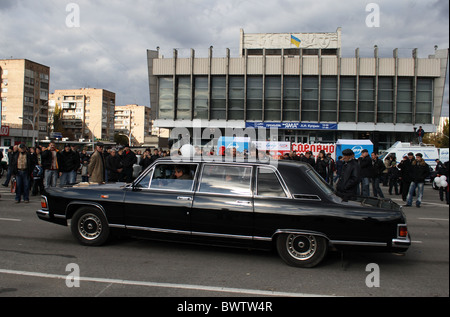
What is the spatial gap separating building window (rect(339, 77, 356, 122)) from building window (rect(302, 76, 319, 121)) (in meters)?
2.59

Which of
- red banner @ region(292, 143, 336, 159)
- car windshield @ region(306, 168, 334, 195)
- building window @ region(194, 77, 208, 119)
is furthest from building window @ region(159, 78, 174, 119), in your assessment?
car windshield @ region(306, 168, 334, 195)

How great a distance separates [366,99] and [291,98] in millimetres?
7850

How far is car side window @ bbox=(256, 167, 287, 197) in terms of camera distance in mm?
5051

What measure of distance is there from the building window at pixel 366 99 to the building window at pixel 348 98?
71 cm

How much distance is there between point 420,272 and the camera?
15.6ft

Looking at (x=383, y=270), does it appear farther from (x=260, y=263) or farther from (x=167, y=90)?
(x=167, y=90)

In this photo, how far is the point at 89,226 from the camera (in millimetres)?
5758

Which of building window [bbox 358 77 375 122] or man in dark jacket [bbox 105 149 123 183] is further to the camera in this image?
building window [bbox 358 77 375 122]

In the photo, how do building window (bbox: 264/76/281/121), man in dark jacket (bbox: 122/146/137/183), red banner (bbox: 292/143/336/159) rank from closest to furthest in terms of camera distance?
man in dark jacket (bbox: 122/146/137/183) → red banner (bbox: 292/143/336/159) → building window (bbox: 264/76/281/121)

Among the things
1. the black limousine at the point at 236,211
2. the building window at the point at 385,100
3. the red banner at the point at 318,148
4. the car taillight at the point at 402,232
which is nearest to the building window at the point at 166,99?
the red banner at the point at 318,148

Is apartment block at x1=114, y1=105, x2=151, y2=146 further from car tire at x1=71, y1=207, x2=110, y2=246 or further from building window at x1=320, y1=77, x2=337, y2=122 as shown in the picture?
car tire at x1=71, y1=207, x2=110, y2=246

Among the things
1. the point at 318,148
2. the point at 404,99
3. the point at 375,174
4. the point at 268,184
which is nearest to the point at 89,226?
the point at 268,184

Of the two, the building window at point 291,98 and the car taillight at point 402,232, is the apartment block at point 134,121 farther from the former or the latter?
the car taillight at point 402,232

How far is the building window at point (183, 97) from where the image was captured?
125 ft
